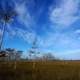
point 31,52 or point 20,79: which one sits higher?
point 31,52

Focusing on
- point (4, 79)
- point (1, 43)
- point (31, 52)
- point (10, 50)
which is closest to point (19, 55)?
point (31, 52)

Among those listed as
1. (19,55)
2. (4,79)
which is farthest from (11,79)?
(19,55)

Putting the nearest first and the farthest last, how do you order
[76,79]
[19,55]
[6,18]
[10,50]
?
[76,79], [6,18], [10,50], [19,55]

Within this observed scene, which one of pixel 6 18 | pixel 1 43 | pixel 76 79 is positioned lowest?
pixel 76 79

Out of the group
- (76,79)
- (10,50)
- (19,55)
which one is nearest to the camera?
(76,79)

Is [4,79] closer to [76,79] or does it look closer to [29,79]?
[29,79]

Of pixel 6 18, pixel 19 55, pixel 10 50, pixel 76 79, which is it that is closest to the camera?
pixel 76 79

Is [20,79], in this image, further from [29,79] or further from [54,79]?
[54,79]

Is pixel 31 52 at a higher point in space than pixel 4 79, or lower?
higher

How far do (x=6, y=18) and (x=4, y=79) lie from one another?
34.9m

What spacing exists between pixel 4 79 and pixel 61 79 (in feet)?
13.5

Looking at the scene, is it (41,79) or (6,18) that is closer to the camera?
(41,79)

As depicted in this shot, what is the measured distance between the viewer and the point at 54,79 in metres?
16.8

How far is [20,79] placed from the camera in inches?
662
